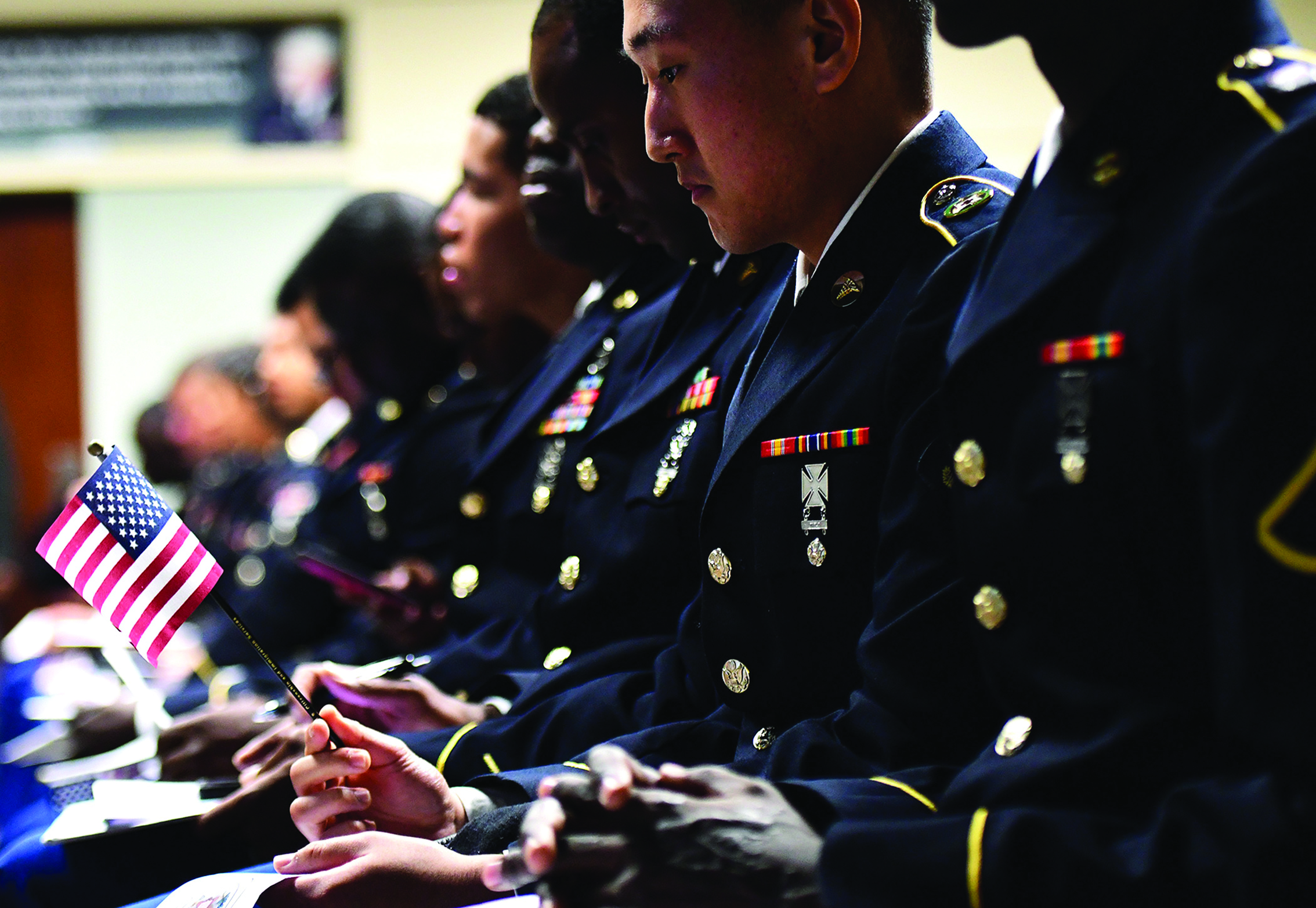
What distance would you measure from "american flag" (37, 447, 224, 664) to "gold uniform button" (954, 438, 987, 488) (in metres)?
0.84

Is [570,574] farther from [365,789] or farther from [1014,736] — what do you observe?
[1014,736]

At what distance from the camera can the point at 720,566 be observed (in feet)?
3.87

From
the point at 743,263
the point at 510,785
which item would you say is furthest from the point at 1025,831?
the point at 743,263

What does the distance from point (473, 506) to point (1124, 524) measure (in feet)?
4.61

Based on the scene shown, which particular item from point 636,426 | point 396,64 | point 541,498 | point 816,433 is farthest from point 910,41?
point 396,64

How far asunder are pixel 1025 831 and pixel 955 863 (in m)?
0.05

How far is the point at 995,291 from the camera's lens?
2.83ft

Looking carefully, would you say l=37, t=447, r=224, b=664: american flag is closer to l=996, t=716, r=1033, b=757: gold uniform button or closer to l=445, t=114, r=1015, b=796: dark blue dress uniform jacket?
l=445, t=114, r=1015, b=796: dark blue dress uniform jacket

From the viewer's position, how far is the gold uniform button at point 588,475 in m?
1.67

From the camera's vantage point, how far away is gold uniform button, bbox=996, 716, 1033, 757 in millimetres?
841

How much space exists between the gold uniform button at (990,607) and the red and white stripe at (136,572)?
0.86m

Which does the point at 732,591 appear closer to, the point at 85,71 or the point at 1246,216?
the point at 1246,216

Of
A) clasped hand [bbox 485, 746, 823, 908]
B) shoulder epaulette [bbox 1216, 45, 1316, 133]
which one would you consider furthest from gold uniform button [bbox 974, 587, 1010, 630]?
shoulder epaulette [bbox 1216, 45, 1316, 133]

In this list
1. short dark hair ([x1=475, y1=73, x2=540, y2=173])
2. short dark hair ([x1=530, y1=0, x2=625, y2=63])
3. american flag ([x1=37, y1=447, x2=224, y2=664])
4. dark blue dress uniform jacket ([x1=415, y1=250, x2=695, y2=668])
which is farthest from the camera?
short dark hair ([x1=475, y1=73, x2=540, y2=173])
